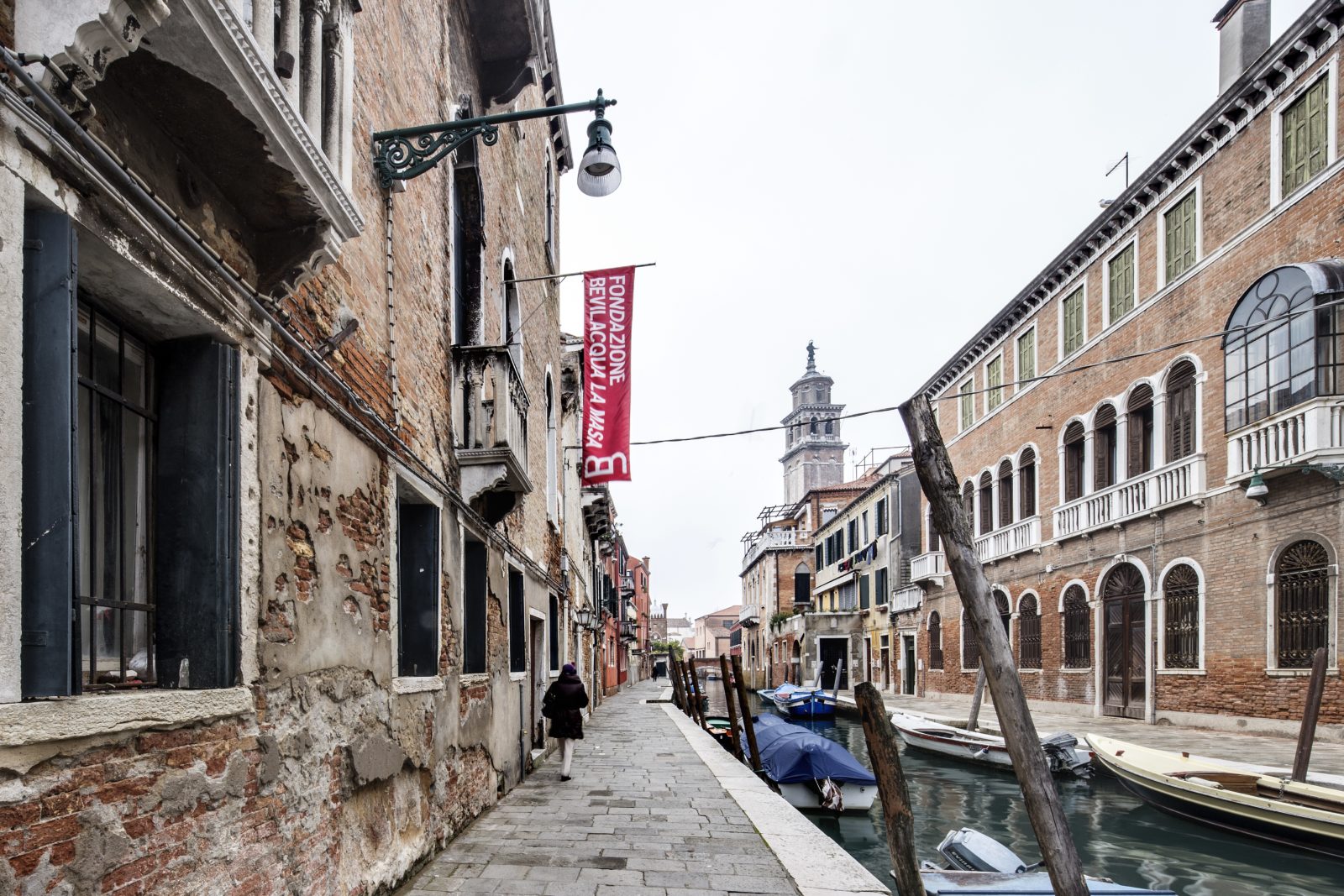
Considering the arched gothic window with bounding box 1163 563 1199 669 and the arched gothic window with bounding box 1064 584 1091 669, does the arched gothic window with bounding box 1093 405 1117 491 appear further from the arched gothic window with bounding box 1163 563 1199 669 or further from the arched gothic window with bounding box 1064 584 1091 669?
the arched gothic window with bounding box 1163 563 1199 669

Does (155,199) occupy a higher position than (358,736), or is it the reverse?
(155,199)

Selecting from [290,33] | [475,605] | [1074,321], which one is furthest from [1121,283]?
[290,33]

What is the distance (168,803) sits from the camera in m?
2.33

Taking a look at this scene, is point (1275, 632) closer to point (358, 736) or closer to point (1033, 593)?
point (1033, 593)

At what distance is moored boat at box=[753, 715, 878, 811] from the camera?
411 inches

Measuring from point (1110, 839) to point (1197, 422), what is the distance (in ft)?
24.2

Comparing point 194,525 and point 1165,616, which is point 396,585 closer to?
point 194,525

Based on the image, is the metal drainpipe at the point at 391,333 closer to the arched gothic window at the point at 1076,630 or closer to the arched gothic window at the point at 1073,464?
the arched gothic window at the point at 1076,630

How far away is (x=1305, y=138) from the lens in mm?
11742

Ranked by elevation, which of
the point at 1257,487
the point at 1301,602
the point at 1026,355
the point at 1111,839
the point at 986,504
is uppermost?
the point at 1026,355

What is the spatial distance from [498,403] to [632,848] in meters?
2.97

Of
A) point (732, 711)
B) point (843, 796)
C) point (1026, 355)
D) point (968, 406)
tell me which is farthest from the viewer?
point (968, 406)

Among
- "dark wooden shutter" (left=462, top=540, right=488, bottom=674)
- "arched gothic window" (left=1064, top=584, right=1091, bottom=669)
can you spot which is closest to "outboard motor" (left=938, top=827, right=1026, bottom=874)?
"dark wooden shutter" (left=462, top=540, right=488, bottom=674)

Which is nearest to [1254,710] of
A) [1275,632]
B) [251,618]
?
[1275,632]
